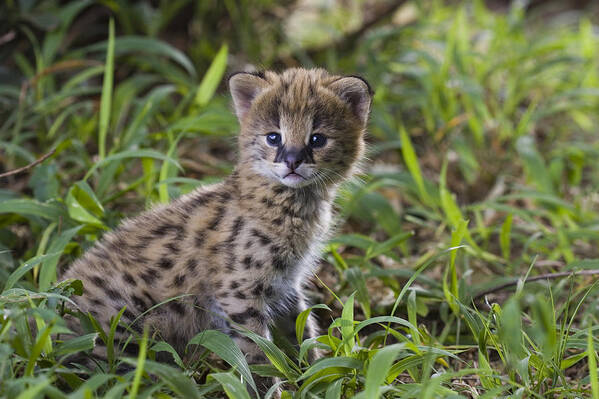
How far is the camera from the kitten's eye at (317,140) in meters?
4.26

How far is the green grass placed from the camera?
11.3 ft

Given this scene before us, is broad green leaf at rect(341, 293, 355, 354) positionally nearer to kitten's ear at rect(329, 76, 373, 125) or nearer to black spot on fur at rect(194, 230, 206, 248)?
black spot on fur at rect(194, 230, 206, 248)

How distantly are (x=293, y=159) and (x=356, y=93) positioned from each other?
2.51ft

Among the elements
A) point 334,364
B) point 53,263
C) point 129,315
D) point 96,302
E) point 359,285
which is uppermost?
point 53,263

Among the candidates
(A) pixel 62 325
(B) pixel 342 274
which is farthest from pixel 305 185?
(A) pixel 62 325

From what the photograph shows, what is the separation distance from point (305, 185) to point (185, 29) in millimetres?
4429

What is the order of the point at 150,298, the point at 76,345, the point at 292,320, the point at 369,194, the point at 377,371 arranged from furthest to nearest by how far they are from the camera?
the point at 369,194
the point at 292,320
the point at 150,298
the point at 76,345
the point at 377,371

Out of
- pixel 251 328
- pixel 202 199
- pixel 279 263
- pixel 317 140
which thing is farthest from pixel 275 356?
pixel 317 140

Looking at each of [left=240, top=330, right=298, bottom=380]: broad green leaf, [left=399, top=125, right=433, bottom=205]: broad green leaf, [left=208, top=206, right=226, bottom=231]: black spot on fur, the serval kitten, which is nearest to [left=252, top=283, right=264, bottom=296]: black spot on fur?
the serval kitten

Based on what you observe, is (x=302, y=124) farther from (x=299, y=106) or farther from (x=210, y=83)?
(x=210, y=83)

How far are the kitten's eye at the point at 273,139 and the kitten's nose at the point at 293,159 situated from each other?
210 millimetres

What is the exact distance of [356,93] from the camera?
14.8 ft

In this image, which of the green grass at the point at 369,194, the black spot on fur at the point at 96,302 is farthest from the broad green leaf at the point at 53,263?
the black spot on fur at the point at 96,302

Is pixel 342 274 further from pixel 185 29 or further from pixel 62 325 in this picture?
pixel 185 29
